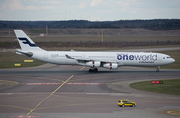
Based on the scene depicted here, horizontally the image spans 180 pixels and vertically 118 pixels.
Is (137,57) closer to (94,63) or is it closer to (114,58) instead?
(114,58)

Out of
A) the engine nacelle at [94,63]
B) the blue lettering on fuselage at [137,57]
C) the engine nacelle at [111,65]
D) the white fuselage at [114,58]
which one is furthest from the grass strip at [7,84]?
the blue lettering on fuselage at [137,57]

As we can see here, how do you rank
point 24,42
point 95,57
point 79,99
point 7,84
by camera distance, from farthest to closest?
point 24,42
point 95,57
point 7,84
point 79,99

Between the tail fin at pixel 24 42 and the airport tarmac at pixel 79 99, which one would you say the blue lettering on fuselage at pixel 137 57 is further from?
the tail fin at pixel 24 42

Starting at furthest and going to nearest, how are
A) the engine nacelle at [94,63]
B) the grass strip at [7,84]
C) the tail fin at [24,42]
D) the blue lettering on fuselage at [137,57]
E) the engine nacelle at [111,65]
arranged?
the tail fin at [24,42] < the blue lettering on fuselage at [137,57] < the engine nacelle at [94,63] < the engine nacelle at [111,65] < the grass strip at [7,84]

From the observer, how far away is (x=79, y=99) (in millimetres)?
27875

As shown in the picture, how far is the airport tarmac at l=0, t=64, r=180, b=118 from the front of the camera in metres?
22.5

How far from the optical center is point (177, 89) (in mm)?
32719

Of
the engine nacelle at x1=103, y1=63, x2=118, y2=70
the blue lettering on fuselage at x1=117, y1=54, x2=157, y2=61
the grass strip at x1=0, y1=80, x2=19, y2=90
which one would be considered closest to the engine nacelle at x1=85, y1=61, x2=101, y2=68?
the engine nacelle at x1=103, y1=63, x2=118, y2=70

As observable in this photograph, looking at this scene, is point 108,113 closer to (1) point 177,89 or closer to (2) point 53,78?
(1) point 177,89

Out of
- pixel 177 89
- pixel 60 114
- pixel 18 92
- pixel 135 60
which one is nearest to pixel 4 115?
pixel 60 114

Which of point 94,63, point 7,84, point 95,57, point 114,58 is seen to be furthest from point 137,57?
point 7,84

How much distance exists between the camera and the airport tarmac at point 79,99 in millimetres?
22500

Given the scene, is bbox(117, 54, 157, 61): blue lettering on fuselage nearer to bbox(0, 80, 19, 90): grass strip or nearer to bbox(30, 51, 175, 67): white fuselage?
bbox(30, 51, 175, 67): white fuselage

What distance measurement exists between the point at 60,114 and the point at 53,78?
19820mm
